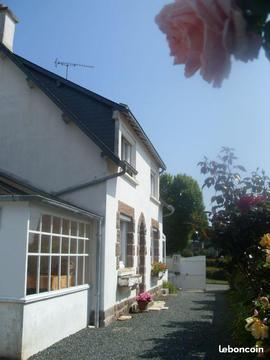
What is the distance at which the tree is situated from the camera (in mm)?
37969

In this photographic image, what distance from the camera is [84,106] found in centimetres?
1283

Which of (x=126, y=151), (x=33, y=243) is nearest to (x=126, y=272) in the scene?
(x=126, y=151)

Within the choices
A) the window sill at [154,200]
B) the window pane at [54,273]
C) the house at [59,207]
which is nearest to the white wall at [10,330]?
the house at [59,207]

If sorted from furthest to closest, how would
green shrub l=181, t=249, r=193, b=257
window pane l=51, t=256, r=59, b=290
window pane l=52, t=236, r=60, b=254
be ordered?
green shrub l=181, t=249, r=193, b=257
window pane l=52, t=236, r=60, b=254
window pane l=51, t=256, r=59, b=290

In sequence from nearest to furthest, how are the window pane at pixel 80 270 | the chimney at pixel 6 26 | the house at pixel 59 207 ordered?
the house at pixel 59 207, the window pane at pixel 80 270, the chimney at pixel 6 26

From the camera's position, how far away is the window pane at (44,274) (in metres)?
8.35

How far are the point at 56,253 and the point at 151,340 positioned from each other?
2670 millimetres

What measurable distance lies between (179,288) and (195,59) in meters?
23.9

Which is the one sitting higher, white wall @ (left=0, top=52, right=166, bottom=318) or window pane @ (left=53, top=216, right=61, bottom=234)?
white wall @ (left=0, top=52, right=166, bottom=318)

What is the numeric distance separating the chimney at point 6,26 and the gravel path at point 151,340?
27.5 feet

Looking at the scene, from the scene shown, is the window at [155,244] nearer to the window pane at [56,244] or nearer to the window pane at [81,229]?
the window pane at [81,229]

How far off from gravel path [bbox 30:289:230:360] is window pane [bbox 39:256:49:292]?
1122mm

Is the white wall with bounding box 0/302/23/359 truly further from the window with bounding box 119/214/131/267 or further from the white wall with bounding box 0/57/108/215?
the window with bounding box 119/214/131/267

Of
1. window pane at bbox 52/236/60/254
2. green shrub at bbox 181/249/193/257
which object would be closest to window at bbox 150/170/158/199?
window pane at bbox 52/236/60/254
